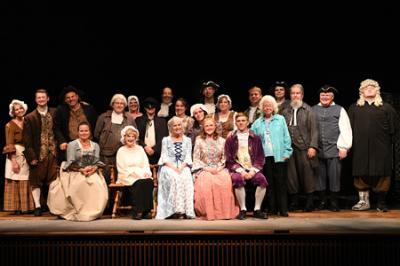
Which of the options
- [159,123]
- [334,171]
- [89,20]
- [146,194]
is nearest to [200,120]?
[159,123]

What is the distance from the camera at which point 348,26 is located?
8562mm

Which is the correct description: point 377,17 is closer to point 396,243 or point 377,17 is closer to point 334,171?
point 334,171

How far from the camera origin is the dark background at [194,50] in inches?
338

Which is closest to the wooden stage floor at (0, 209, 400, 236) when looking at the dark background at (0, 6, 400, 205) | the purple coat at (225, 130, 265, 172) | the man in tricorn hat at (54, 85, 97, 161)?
the purple coat at (225, 130, 265, 172)

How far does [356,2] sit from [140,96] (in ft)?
10.4

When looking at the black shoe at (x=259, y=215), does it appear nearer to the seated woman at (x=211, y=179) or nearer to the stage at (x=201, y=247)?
the seated woman at (x=211, y=179)

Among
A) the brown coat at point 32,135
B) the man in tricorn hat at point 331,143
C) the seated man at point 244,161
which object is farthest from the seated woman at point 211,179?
the brown coat at point 32,135

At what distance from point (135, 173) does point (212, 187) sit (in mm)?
892

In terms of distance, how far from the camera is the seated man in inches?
268

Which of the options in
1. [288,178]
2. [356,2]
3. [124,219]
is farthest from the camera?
[356,2]

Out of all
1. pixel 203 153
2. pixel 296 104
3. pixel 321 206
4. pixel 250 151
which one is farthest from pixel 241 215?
pixel 296 104

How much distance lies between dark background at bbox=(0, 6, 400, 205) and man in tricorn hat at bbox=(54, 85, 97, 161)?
132 cm

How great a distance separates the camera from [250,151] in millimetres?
6977

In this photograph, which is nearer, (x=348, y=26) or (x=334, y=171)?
(x=334, y=171)
